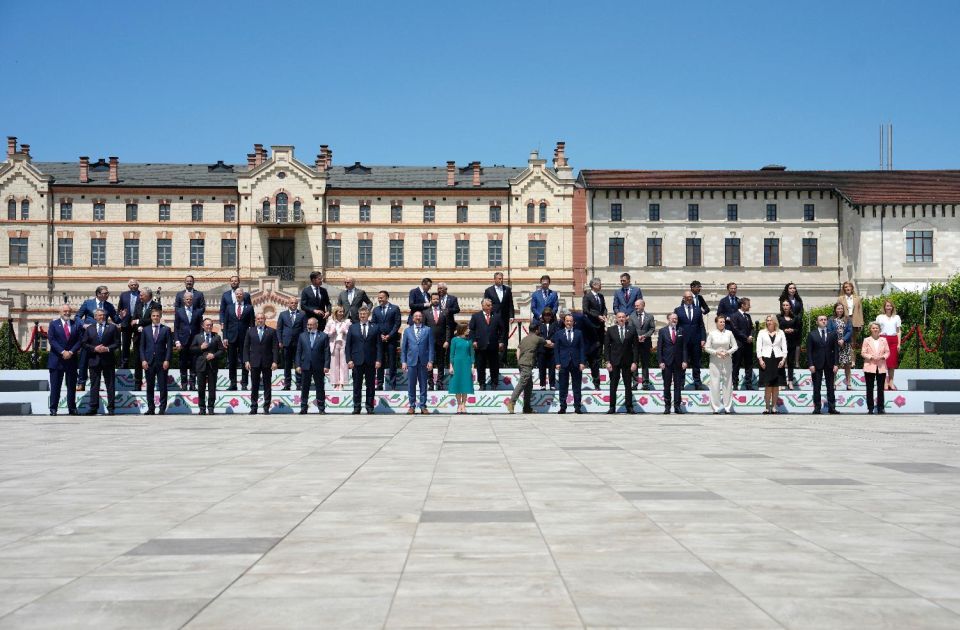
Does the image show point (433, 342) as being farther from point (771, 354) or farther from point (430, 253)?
point (430, 253)

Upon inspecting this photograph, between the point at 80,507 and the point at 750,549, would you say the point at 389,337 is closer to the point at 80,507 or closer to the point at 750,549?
the point at 80,507

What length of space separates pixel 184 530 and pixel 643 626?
3.24 m

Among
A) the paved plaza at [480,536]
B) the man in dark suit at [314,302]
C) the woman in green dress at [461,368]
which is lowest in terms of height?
the paved plaza at [480,536]

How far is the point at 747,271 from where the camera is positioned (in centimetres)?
6184

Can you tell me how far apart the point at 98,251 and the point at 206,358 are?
49596 millimetres

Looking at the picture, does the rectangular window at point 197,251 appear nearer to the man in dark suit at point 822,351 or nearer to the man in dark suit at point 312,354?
the man in dark suit at point 312,354

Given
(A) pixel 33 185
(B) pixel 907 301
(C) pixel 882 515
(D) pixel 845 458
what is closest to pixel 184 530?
(C) pixel 882 515

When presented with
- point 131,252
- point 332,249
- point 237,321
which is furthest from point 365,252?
point 237,321

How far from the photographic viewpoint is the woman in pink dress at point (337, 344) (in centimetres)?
1933

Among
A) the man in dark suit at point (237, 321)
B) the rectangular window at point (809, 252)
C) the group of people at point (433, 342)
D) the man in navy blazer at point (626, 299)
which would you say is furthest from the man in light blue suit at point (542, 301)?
the rectangular window at point (809, 252)

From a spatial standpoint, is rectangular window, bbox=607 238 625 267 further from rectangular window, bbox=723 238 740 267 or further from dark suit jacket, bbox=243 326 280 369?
dark suit jacket, bbox=243 326 280 369

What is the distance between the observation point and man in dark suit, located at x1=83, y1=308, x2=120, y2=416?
1698 centimetres

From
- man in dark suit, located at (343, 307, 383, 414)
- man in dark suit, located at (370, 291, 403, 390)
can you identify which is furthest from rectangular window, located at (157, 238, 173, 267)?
man in dark suit, located at (343, 307, 383, 414)

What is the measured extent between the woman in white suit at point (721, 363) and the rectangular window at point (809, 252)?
4589 centimetres
